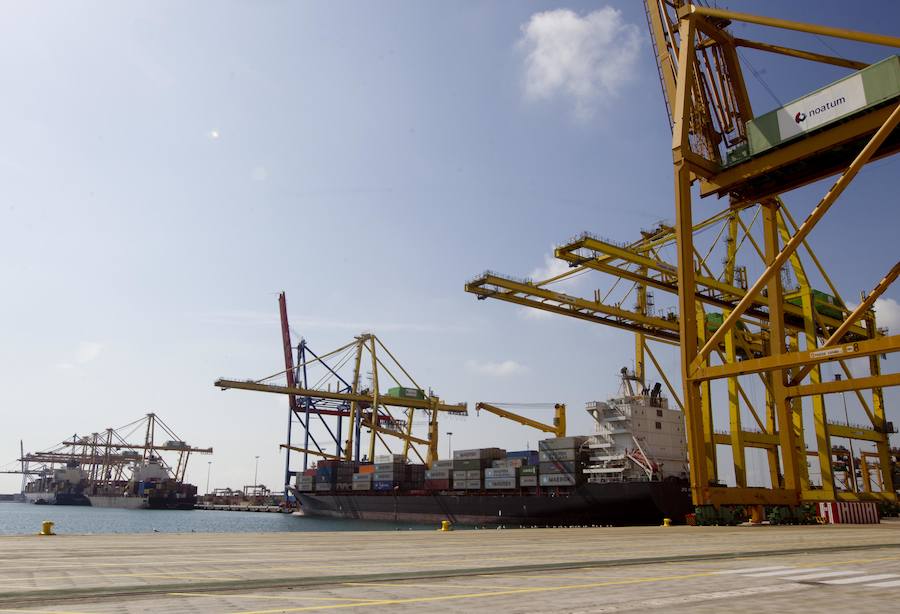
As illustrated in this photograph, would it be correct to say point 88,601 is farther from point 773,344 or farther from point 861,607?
point 773,344

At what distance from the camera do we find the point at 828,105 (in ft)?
78.3

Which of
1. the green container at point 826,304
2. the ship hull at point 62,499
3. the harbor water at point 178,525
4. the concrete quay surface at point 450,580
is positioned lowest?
the ship hull at point 62,499

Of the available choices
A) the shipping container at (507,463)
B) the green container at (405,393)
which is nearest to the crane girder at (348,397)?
the green container at (405,393)

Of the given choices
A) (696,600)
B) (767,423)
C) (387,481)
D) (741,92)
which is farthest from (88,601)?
(387,481)

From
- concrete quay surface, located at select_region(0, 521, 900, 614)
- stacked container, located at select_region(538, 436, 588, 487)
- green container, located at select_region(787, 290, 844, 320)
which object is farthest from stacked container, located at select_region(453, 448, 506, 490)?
concrete quay surface, located at select_region(0, 521, 900, 614)

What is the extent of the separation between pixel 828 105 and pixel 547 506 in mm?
33799

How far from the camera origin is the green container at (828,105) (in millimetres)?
22609

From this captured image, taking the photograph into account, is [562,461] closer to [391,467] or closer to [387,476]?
[391,467]

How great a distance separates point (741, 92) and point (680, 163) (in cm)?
711

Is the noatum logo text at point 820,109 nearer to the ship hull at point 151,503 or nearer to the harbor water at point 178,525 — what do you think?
the harbor water at point 178,525

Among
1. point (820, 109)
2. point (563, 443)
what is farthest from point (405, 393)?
point (820, 109)

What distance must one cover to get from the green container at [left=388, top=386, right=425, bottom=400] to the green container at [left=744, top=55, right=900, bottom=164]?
61.5 m

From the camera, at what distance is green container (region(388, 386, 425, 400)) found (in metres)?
81.5

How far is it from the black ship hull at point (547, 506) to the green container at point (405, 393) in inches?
679
